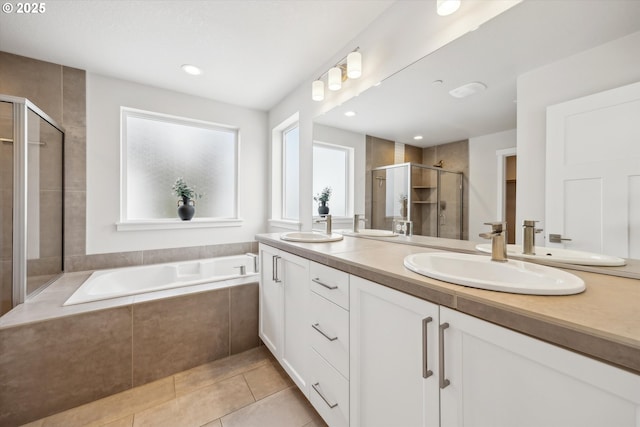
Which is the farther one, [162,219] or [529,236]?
[162,219]

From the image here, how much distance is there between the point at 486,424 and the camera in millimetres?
608

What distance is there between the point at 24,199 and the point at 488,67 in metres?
2.87

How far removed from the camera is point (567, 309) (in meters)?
0.53

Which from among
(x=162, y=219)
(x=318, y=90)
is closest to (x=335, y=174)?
(x=318, y=90)

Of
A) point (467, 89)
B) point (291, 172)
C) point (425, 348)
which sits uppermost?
point (467, 89)

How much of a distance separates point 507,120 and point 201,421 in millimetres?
2075

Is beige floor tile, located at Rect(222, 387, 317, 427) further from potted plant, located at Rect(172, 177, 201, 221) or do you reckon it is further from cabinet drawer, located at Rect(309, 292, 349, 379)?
potted plant, located at Rect(172, 177, 201, 221)

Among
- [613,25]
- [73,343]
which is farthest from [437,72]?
[73,343]

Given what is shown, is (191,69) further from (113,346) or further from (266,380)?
(266,380)

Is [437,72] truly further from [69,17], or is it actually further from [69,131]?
[69,131]

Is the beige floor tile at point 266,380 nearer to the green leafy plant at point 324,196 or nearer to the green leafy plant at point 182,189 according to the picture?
the green leafy plant at point 324,196

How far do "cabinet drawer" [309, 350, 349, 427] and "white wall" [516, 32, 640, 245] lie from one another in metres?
1.01

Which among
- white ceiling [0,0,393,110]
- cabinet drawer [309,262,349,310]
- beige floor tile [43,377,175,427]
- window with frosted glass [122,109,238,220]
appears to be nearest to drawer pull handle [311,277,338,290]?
cabinet drawer [309,262,349,310]

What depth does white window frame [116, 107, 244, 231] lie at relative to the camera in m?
2.46
